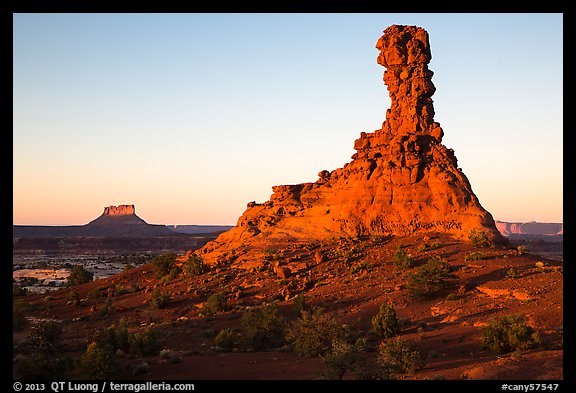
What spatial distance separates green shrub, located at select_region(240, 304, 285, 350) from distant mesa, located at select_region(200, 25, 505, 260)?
54.8ft

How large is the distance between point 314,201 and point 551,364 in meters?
30.9

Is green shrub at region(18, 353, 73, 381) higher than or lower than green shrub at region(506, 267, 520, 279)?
lower

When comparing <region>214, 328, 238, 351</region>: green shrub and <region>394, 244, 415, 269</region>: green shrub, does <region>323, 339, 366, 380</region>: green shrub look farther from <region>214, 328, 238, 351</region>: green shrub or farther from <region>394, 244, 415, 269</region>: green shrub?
<region>394, 244, 415, 269</region>: green shrub

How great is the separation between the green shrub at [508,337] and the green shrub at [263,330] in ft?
31.4

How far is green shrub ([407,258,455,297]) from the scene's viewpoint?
31.8 metres

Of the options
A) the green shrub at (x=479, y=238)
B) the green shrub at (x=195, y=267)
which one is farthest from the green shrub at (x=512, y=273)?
the green shrub at (x=195, y=267)

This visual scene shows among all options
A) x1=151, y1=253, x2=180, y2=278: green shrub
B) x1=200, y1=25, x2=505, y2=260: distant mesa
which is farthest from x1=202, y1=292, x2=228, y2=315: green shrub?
x1=151, y1=253, x2=180, y2=278: green shrub

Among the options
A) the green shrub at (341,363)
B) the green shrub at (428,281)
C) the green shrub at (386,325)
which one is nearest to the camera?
the green shrub at (341,363)

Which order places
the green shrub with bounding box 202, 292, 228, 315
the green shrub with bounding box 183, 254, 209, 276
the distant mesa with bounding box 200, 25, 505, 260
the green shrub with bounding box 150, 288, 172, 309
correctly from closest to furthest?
1. the green shrub with bounding box 202, 292, 228, 315
2. the green shrub with bounding box 150, 288, 172, 309
3. the distant mesa with bounding box 200, 25, 505, 260
4. the green shrub with bounding box 183, 254, 209, 276

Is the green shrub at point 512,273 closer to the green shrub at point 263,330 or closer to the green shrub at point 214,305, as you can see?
the green shrub at point 263,330

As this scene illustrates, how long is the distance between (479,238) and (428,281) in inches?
367

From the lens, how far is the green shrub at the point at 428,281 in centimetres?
3178
